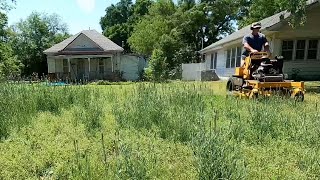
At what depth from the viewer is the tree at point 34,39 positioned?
43.2 metres

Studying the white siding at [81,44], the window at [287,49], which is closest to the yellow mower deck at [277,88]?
the window at [287,49]

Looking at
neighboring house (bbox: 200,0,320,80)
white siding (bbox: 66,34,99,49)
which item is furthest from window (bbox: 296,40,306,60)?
white siding (bbox: 66,34,99,49)

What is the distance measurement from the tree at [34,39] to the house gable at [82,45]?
6.77 meters

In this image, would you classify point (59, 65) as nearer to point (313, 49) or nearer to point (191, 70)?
point (191, 70)

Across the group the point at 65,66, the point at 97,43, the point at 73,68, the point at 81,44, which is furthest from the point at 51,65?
the point at 97,43

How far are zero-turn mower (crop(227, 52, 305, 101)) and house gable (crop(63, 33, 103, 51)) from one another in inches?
1105

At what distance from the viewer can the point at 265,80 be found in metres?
8.63

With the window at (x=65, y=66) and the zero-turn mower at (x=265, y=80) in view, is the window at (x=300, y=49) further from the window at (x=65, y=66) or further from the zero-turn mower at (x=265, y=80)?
the window at (x=65, y=66)

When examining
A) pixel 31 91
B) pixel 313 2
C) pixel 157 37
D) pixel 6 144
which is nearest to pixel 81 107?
pixel 31 91

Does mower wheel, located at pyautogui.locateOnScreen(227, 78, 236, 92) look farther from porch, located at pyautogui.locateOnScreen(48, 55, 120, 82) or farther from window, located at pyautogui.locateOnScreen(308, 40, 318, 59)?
porch, located at pyautogui.locateOnScreen(48, 55, 120, 82)

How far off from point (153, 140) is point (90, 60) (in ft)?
113

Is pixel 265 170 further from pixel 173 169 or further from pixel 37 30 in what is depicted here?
pixel 37 30

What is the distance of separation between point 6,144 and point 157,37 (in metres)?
39.9

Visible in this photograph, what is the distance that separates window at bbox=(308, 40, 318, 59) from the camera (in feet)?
66.4
